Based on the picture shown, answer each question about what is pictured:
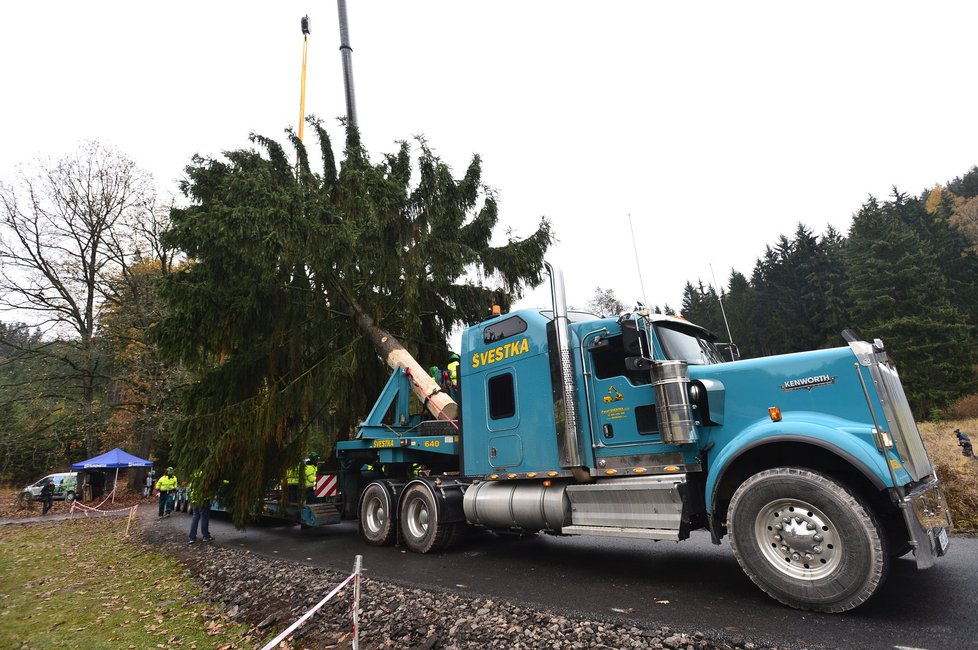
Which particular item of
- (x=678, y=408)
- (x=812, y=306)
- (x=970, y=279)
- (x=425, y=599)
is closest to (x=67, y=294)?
(x=425, y=599)

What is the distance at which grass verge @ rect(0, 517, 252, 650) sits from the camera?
4715 millimetres

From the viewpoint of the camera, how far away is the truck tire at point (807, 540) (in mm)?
3914

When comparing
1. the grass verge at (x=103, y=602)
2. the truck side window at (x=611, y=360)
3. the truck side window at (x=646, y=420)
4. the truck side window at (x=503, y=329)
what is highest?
the truck side window at (x=503, y=329)

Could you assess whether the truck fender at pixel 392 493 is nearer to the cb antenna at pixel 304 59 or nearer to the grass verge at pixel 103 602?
the grass verge at pixel 103 602

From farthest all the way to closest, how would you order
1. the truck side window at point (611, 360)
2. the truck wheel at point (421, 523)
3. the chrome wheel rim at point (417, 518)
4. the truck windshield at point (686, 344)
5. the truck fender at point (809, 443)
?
the chrome wheel rim at point (417, 518) → the truck wheel at point (421, 523) → the truck side window at point (611, 360) → the truck windshield at point (686, 344) → the truck fender at point (809, 443)

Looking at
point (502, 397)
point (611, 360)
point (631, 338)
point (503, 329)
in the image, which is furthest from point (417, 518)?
point (631, 338)

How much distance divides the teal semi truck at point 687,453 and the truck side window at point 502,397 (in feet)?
0.09

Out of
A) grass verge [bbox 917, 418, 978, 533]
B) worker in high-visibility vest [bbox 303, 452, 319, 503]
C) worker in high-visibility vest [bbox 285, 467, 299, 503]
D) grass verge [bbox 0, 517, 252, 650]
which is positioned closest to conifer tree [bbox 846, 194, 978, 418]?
grass verge [bbox 917, 418, 978, 533]

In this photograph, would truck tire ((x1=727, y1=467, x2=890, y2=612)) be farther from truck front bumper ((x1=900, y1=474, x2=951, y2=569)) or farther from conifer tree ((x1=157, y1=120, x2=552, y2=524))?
conifer tree ((x1=157, y1=120, x2=552, y2=524))

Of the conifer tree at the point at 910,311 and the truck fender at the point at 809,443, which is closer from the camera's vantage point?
the truck fender at the point at 809,443

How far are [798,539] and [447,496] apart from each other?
484 cm

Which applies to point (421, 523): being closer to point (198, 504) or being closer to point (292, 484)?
point (292, 484)

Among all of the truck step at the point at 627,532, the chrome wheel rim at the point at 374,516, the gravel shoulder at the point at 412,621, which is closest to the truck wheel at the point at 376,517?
the chrome wheel rim at the point at 374,516

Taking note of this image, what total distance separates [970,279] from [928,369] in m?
15.9
